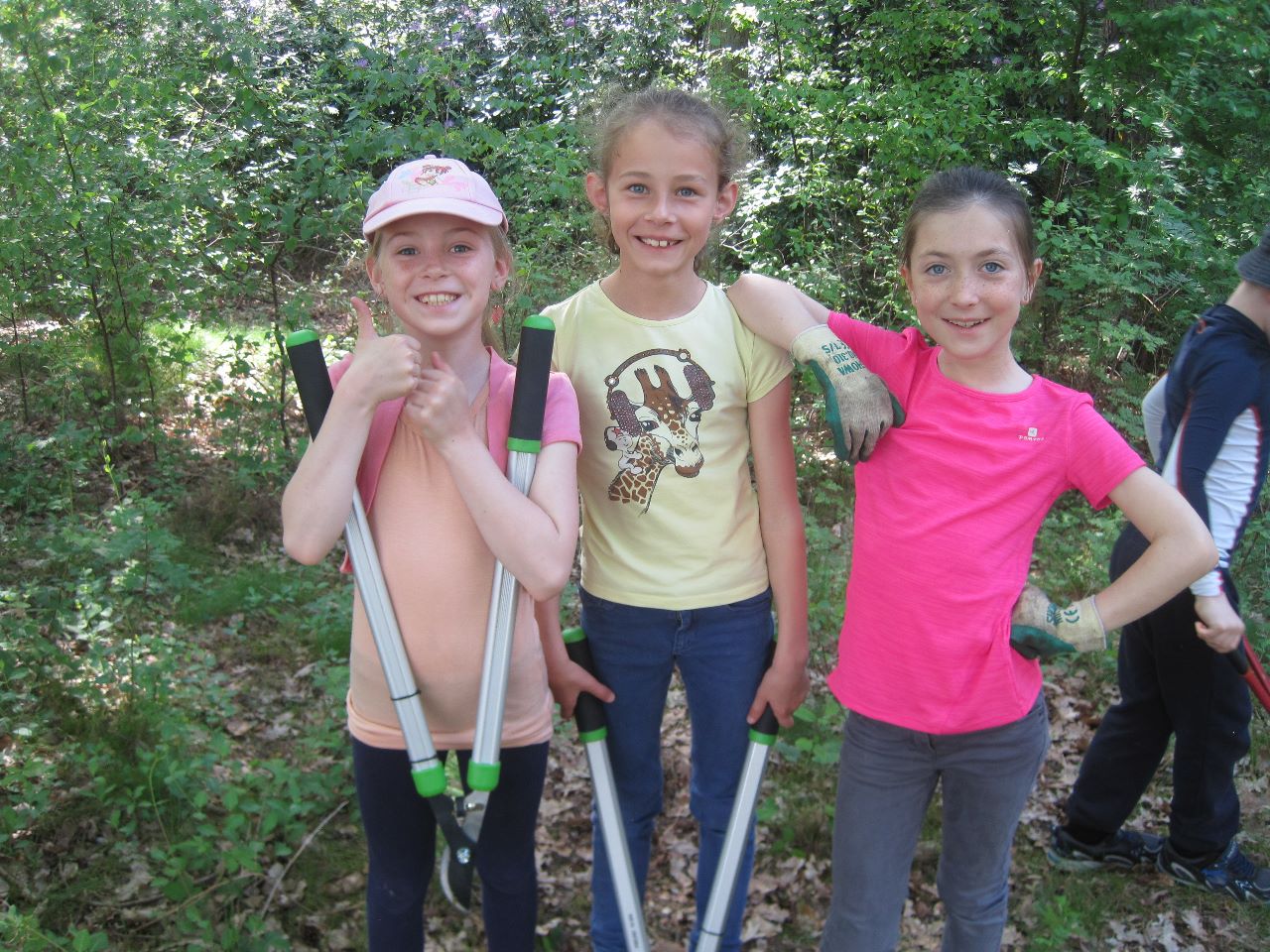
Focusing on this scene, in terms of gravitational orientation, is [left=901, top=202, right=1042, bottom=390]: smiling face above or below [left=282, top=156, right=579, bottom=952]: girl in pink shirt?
above

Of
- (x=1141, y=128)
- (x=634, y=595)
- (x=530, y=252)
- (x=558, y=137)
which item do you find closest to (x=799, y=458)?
(x=530, y=252)

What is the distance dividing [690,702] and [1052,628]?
938 mm

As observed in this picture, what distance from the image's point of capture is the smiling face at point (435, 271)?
2.22 m

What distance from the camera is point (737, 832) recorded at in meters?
2.51

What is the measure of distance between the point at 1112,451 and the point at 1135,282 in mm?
5555

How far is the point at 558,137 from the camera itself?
6.94 meters

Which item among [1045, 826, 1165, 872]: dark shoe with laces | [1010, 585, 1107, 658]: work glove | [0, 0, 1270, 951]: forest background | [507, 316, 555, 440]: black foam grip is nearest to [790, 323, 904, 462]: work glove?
[0, 0, 1270, 951]: forest background

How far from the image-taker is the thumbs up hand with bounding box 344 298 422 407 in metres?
2.05

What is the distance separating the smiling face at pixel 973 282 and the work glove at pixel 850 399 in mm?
195

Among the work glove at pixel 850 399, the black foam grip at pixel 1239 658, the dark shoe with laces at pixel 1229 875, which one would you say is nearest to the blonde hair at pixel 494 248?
the work glove at pixel 850 399

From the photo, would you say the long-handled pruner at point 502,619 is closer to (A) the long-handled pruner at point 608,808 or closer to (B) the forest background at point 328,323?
(A) the long-handled pruner at point 608,808

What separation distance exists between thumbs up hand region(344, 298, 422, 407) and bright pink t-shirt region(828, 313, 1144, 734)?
1.13 metres

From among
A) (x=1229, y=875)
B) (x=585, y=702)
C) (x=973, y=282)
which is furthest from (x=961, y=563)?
(x=1229, y=875)

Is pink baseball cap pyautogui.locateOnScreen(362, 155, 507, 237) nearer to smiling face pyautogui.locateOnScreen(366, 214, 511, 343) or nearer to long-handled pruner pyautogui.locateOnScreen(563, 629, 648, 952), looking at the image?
smiling face pyautogui.locateOnScreen(366, 214, 511, 343)
